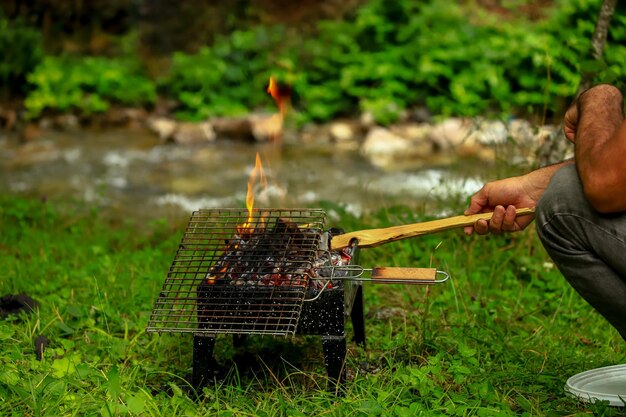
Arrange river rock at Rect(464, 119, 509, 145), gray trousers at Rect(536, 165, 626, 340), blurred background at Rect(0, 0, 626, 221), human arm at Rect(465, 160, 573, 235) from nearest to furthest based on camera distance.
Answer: gray trousers at Rect(536, 165, 626, 340)
human arm at Rect(465, 160, 573, 235)
river rock at Rect(464, 119, 509, 145)
blurred background at Rect(0, 0, 626, 221)

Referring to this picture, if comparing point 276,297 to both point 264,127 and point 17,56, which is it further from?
point 17,56

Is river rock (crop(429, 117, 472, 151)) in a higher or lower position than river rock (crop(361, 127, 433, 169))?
higher

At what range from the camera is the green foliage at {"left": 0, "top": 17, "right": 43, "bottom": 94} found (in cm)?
1109

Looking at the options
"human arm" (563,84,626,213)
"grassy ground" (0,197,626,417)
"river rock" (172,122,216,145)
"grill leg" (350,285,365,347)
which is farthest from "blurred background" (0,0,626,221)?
"human arm" (563,84,626,213)

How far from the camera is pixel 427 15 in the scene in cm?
1123

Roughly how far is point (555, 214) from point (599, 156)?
0.97 feet

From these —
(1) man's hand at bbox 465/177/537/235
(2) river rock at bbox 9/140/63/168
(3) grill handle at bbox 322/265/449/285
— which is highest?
(1) man's hand at bbox 465/177/537/235

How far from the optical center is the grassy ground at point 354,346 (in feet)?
11.6

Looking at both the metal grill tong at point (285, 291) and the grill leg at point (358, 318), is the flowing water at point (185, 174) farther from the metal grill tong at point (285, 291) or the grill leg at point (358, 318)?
the metal grill tong at point (285, 291)

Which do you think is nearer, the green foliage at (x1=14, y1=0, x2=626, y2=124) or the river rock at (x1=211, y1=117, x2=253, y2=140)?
the green foliage at (x1=14, y1=0, x2=626, y2=124)

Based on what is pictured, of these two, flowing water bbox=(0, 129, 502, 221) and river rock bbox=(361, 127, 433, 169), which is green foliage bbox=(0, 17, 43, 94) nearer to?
flowing water bbox=(0, 129, 502, 221)

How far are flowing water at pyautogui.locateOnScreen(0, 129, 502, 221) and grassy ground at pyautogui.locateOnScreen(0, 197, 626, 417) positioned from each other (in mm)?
1918

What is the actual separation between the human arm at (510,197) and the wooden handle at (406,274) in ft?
1.02

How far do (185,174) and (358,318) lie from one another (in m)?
5.43
